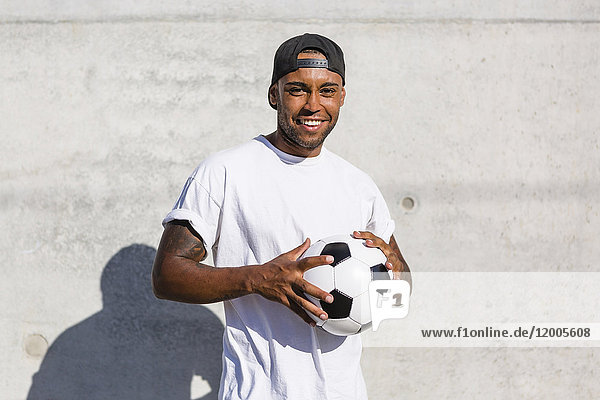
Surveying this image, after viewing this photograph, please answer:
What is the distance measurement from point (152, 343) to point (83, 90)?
4.47 ft

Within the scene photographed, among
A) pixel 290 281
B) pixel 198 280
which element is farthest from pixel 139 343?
pixel 290 281

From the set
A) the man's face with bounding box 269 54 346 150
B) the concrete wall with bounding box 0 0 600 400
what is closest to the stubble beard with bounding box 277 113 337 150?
the man's face with bounding box 269 54 346 150

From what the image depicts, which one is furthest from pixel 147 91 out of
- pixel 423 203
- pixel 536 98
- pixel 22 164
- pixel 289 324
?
pixel 536 98

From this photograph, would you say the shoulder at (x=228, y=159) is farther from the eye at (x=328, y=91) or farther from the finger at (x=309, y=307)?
the finger at (x=309, y=307)

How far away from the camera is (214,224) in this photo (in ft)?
6.94

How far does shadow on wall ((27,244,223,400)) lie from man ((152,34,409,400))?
4.26ft

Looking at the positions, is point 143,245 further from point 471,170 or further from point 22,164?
point 471,170

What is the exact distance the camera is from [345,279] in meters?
1.98

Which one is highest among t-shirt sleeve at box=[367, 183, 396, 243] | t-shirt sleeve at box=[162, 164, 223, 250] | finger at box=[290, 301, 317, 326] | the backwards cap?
the backwards cap

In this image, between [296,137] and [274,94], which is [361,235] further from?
[274,94]

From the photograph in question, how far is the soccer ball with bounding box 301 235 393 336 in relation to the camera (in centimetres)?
196

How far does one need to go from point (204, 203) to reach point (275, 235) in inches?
9.8

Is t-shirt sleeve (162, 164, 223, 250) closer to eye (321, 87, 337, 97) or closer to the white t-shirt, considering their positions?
the white t-shirt

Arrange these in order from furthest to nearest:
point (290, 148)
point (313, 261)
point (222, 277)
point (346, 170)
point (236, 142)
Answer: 1. point (236, 142)
2. point (346, 170)
3. point (290, 148)
4. point (222, 277)
5. point (313, 261)
